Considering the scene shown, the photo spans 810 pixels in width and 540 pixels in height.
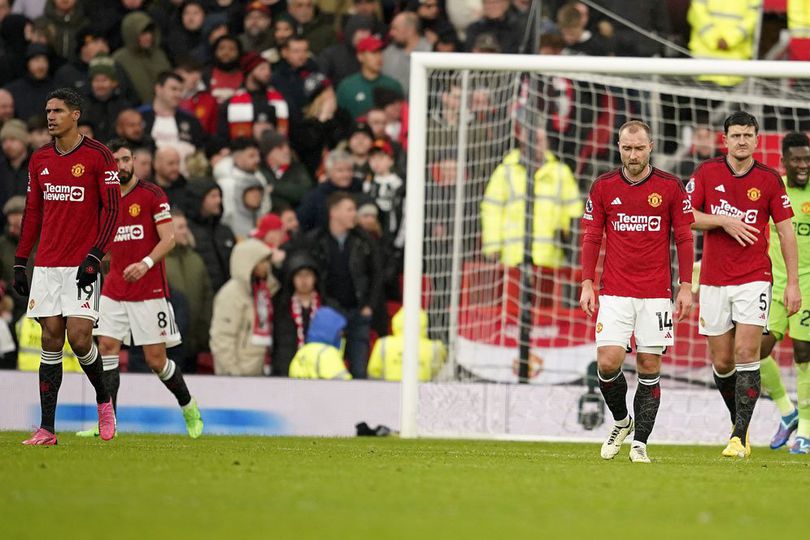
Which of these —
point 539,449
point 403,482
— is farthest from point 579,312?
point 403,482

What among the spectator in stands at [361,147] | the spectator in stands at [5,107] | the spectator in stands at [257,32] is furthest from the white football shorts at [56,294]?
the spectator in stands at [257,32]

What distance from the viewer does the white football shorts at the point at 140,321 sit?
1133 cm

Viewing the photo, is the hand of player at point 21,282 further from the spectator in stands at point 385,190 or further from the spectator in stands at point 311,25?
the spectator in stands at point 311,25

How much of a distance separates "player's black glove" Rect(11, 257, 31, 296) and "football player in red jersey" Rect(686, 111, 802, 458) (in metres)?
4.59

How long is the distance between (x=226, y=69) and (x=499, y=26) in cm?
311

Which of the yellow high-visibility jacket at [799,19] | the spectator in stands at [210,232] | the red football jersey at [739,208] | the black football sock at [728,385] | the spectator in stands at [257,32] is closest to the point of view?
the red football jersey at [739,208]

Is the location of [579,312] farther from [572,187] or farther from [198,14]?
[198,14]

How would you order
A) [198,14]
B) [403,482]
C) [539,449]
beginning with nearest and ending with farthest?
[403,482], [539,449], [198,14]

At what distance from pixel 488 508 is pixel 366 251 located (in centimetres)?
858

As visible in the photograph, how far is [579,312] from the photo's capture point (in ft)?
47.0

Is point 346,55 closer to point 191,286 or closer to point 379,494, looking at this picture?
point 191,286

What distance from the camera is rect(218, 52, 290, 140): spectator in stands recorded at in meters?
16.1

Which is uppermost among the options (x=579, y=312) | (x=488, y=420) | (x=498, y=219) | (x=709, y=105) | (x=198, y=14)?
(x=198, y=14)

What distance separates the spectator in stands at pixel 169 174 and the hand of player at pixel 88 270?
223 inches
